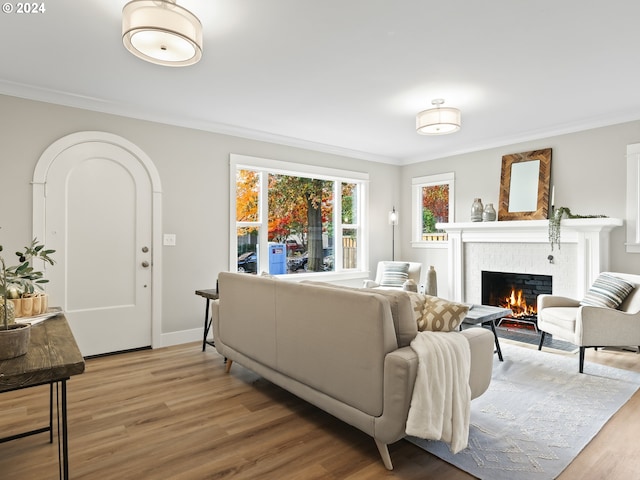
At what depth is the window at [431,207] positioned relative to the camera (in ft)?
19.8

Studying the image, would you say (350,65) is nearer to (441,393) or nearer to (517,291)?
(441,393)

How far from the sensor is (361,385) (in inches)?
82.1

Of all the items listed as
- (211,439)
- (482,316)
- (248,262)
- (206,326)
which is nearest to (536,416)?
(482,316)

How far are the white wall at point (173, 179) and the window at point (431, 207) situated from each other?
7.77ft

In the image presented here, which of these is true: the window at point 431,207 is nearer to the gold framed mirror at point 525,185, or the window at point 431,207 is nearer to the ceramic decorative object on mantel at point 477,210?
the ceramic decorative object on mantel at point 477,210

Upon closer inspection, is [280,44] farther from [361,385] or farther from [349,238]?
[349,238]

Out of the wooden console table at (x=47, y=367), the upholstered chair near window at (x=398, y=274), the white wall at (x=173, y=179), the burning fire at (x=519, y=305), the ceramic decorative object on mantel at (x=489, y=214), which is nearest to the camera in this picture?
the wooden console table at (x=47, y=367)

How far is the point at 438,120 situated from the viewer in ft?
12.2

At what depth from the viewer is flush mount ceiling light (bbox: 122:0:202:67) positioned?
6.78 feet

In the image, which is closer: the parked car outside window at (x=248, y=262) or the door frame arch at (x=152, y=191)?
the door frame arch at (x=152, y=191)

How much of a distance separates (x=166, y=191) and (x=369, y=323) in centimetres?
310

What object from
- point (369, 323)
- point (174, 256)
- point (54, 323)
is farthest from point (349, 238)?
point (54, 323)

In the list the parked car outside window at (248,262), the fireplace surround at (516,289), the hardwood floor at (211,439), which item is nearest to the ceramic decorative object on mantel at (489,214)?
the fireplace surround at (516,289)

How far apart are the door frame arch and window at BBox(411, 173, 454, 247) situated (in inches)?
156
